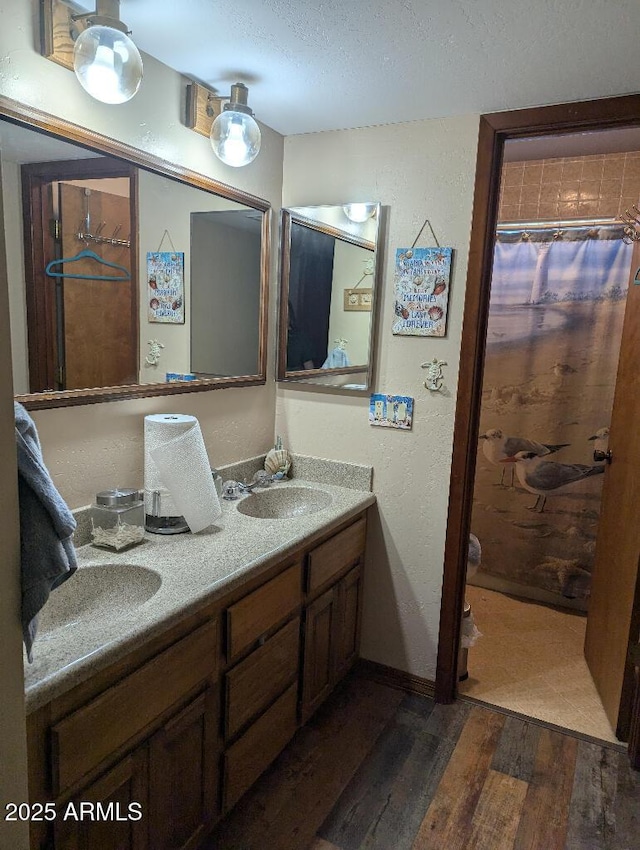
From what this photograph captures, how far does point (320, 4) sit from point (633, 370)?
5.37ft

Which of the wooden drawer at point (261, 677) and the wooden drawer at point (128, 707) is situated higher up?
the wooden drawer at point (128, 707)

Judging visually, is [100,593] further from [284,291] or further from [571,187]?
[571,187]

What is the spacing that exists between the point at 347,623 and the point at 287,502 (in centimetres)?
53

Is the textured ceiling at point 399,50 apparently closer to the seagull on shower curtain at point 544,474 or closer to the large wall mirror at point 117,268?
the large wall mirror at point 117,268

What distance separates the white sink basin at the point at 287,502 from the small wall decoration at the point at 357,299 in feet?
2.46

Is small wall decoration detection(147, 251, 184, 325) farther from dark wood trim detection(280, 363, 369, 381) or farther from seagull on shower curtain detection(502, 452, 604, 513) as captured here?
seagull on shower curtain detection(502, 452, 604, 513)

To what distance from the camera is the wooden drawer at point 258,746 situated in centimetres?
158

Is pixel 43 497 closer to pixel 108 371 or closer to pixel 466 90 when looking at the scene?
pixel 108 371

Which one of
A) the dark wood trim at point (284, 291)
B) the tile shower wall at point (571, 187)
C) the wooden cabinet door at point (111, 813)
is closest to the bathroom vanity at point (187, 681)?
the wooden cabinet door at point (111, 813)

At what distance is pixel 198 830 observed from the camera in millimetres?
1467

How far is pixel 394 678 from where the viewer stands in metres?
2.36

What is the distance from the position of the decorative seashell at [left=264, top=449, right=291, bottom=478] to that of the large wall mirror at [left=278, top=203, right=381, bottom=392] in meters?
0.32

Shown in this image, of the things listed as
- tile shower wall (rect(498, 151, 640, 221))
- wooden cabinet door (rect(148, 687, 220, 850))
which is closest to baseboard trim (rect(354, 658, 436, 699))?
wooden cabinet door (rect(148, 687, 220, 850))

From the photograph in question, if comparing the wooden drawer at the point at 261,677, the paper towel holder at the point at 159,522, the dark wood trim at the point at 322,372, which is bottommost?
the wooden drawer at the point at 261,677
